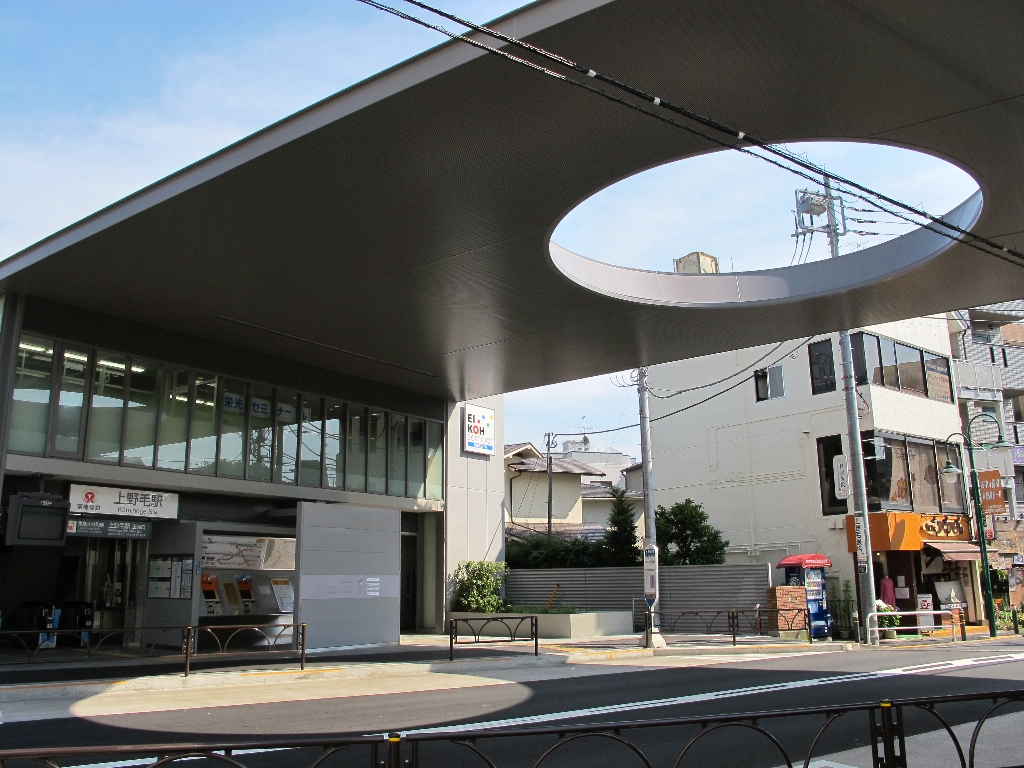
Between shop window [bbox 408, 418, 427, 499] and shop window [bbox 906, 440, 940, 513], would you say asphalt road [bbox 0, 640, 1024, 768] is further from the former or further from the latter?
shop window [bbox 906, 440, 940, 513]

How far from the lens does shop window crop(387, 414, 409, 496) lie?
24.9 metres

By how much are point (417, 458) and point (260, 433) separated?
5.72 meters

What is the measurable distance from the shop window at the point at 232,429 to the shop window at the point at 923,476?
2359cm

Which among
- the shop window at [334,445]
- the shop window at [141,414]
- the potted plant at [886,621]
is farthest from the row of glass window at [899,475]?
the shop window at [141,414]

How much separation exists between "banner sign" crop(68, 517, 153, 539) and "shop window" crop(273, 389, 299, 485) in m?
3.29

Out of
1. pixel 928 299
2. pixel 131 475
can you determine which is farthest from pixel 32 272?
pixel 928 299

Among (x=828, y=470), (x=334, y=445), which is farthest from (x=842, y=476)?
(x=334, y=445)

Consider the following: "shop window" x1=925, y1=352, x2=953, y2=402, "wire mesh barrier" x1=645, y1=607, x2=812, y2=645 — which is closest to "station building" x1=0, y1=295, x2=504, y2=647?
"wire mesh barrier" x1=645, y1=607, x2=812, y2=645

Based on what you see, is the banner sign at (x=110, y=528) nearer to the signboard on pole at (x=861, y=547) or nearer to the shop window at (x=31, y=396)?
the shop window at (x=31, y=396)

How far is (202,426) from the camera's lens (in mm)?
→ 19953

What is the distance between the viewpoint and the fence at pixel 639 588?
27.0 meters

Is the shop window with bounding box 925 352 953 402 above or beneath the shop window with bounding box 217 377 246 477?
above

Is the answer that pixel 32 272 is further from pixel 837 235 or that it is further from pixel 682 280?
pixel 837 235

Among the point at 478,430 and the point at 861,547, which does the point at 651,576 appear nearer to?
the point at 861,547
